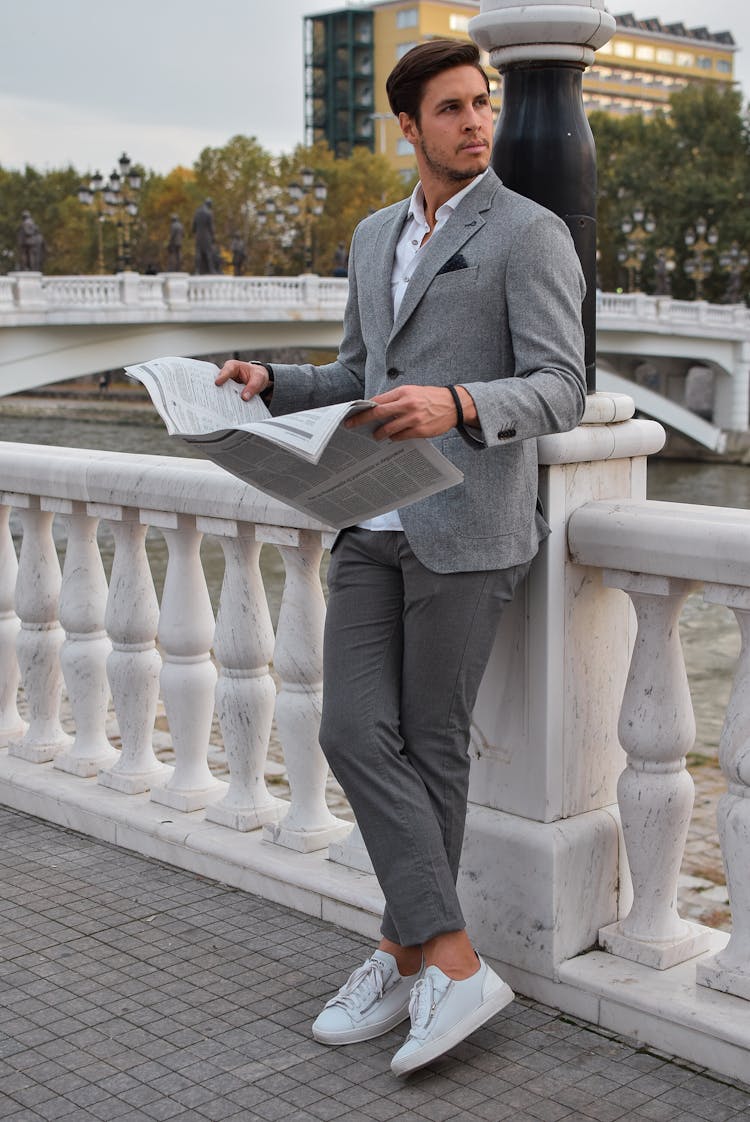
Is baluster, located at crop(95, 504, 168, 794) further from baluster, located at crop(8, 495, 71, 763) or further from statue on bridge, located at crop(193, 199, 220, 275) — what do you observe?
statue on bridge, located at crop(193, 199, 220, 275)

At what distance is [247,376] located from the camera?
2.72 m

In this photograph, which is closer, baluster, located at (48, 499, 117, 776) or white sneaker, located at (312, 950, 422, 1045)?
white sneaker, located at (312, 950, 422, 1045)

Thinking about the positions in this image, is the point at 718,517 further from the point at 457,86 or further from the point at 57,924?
the point at 57,924

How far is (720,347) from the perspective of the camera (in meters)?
45.3

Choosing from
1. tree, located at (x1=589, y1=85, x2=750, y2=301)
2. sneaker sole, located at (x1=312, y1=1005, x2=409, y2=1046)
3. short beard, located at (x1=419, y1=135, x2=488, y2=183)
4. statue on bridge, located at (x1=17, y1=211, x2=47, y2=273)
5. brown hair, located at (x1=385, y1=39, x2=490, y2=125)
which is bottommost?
sneaker sole, located at (x1=312, y1=1005, x2=409, y2=1046)

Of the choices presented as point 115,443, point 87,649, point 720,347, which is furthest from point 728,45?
point 87,649

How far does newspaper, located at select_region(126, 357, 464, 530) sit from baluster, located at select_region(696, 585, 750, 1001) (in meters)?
0.61

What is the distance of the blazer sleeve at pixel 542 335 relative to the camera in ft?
7.67

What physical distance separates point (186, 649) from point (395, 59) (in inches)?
3638

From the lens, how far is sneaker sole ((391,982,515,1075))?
8.17 feet

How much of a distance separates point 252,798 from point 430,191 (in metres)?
1.56

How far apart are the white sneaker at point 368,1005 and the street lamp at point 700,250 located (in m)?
50.7

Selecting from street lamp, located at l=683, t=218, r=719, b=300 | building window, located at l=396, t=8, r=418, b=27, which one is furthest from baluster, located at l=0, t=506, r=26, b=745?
building window, located at l=396, t=8, r=418, b=27

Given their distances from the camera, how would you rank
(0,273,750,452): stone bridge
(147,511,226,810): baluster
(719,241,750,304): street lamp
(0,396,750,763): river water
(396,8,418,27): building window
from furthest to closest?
1. (396,8,418,27): building window
2. (719,241,750,304): street lamp
3. (0,273,750,452): stone bridge
4. (0,396,750,763): river water
5. (147,511,226,810): baluster
